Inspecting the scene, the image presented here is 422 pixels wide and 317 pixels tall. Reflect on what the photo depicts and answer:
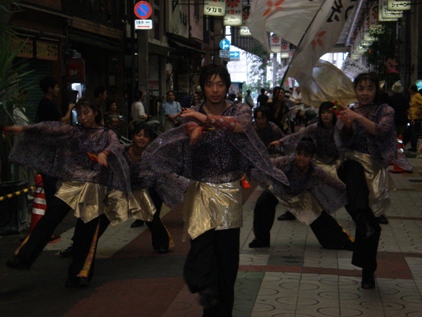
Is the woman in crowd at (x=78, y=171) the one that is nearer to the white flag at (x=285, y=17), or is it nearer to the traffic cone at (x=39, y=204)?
the traffic cone at (x=39, y=204)

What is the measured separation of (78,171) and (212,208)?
8.27ft

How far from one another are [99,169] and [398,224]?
5.05m

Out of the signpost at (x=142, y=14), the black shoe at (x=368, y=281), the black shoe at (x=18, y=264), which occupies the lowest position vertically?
the black shoe at (x=368, y=281)

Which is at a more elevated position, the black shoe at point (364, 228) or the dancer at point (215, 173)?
the dancer at point (215, 173)

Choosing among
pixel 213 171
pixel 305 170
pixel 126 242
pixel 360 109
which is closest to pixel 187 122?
pixel 213 171

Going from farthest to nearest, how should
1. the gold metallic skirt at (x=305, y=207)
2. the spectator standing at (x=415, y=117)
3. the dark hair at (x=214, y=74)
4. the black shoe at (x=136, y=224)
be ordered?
the spectator standing at (x=415, y=117), the black shoe at (x=136, y=224), the gold metallic skirt at (x=305, y=207), the dark hair at (x=214, y=74)

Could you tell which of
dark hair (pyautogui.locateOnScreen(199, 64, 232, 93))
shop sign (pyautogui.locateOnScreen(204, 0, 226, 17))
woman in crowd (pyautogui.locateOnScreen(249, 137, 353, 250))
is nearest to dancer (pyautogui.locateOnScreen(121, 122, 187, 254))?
woman in crowd (pyautogui.locateOnScreen(249, 137, 353, 250))

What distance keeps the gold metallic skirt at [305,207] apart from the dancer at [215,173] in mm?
3803

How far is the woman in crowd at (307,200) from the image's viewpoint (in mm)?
9664

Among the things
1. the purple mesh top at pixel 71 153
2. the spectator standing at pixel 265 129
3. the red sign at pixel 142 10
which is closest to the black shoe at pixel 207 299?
the purple mesh top at pixel 71 153

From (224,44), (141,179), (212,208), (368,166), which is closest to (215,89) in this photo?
(212,208)

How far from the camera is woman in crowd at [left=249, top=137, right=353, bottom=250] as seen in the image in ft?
31.7

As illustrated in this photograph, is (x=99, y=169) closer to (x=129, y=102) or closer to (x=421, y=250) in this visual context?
(x=421, y=250)

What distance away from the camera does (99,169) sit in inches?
317
